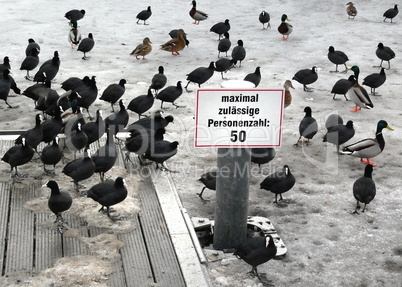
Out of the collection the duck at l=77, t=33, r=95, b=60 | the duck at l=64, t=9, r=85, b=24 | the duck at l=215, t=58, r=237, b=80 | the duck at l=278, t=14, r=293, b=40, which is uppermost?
the duck at l=64, t=9, r=85, b=24

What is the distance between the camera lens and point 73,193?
26.4 ft

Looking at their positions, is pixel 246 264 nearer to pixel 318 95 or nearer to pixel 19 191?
pixel 19 191

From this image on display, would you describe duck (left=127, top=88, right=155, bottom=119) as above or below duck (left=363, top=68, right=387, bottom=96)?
below

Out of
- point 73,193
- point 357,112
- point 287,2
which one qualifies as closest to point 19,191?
point 73,193

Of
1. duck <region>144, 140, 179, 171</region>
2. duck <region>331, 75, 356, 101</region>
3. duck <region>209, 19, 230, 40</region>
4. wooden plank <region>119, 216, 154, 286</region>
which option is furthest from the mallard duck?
wooden plank <region>119, 216, 154, 286</region>

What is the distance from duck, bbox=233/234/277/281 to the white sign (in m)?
1.04

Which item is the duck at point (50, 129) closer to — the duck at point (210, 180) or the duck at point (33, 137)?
the duck at point (33, 137)

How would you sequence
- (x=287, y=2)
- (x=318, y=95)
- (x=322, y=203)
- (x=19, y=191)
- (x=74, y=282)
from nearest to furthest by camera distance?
1. (x=74, y=282)
2. (x=19, y=191)
3. (x=322, y=203)
4. (x=318, y=95)
5. (x=287, y=2)

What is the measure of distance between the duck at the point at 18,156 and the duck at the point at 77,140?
2.58ft

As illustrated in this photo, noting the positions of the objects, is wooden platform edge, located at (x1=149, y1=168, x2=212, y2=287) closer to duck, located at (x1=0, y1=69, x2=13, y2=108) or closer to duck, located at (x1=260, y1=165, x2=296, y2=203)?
duck, located at (x1=260, y1=165, x2=296, y2=203)

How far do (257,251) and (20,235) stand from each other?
8.62ft

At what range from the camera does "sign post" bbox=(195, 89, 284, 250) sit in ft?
21.0

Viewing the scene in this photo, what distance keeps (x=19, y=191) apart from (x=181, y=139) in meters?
3.37

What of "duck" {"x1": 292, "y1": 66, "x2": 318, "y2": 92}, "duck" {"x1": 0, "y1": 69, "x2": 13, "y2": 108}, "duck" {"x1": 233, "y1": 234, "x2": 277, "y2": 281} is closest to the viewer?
"duck" {"x1": 233, "y1": 234, "x2": 277, "y2": 281}
